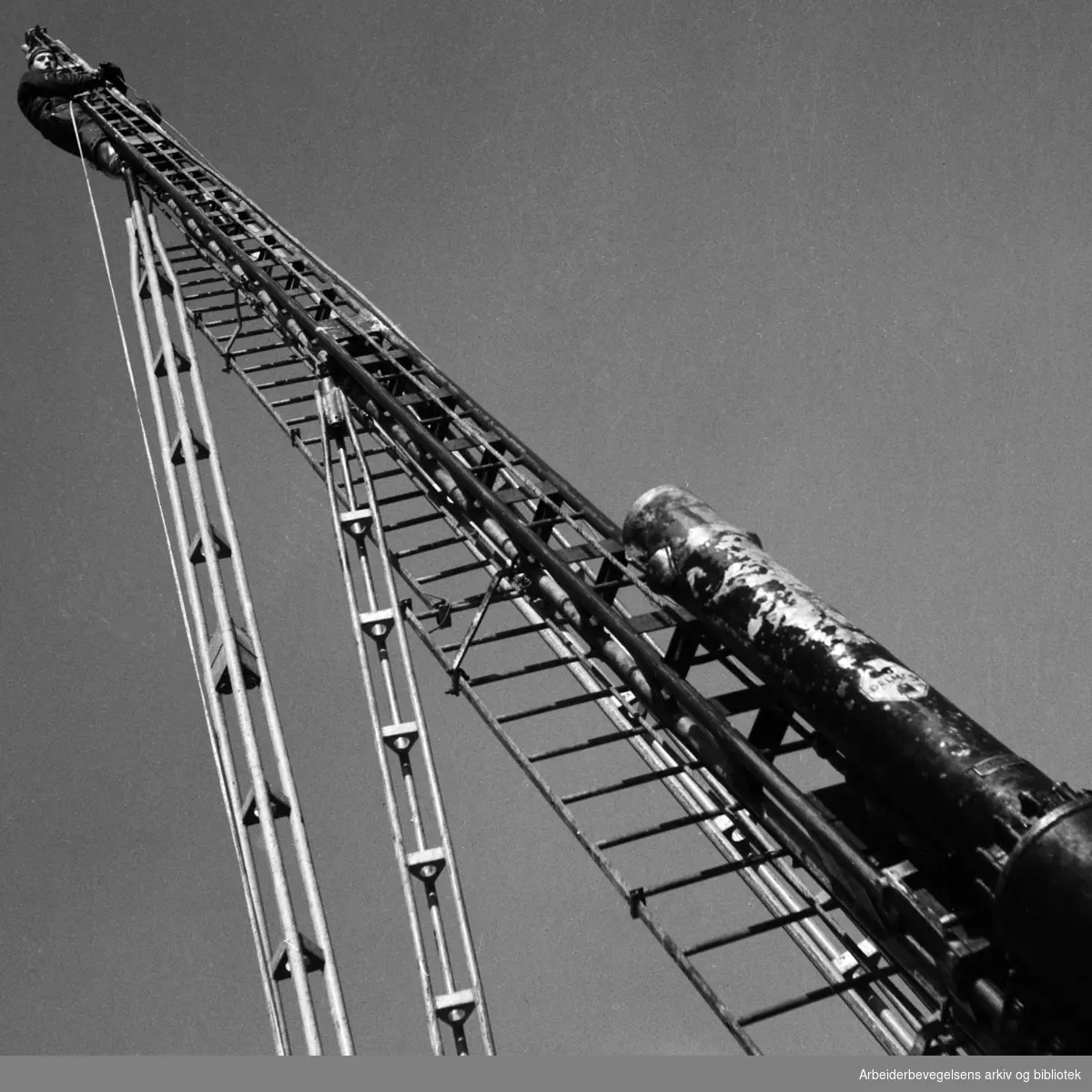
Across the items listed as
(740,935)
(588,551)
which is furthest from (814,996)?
(588,551)

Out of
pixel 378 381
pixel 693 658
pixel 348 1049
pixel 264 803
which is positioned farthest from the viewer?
pixel 378 381

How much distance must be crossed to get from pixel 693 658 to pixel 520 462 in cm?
312

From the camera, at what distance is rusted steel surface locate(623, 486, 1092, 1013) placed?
660 cm

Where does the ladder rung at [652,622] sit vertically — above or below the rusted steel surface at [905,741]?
above

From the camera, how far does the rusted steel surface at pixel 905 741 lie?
6.60 m

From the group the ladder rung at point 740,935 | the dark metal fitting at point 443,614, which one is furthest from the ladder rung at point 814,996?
the dark metal fitting at point 443,614

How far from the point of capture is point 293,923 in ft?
33.0

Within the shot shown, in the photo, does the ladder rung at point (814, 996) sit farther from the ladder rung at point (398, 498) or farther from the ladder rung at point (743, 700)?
the ladder rung at point (398, 498)

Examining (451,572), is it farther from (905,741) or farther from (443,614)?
(905,741)

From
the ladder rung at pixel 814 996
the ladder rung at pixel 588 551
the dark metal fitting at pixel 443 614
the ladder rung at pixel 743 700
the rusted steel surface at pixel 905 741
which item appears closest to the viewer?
the rusted steel surface at pixel 905 741

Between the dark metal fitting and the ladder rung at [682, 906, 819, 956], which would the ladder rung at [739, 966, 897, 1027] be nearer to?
the ladder rung at [682, 906, 819, 956]

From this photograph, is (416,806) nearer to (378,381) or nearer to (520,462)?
(520,462)

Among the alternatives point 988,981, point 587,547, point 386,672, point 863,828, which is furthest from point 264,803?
point 988,981

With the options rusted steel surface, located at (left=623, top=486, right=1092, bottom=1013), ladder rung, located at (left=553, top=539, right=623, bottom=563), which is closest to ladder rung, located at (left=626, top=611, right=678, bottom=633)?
rusted steel surface, located at (left=623, top=486, right=1092, bottom=1013)
